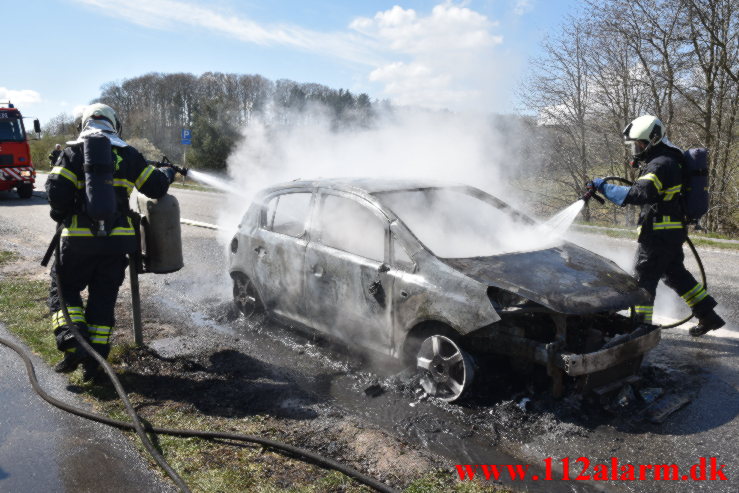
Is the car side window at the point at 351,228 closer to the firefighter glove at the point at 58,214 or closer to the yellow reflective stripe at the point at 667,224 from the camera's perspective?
the firefighter glove at the point at 58,214

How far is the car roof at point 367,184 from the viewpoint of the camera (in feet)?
15.3

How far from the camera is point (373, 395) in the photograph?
13.3 feet

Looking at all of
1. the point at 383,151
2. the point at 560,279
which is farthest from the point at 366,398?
the point at 383,151

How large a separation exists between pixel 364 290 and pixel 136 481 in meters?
2.01

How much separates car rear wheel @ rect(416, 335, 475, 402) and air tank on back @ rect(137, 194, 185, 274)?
7.85 feet

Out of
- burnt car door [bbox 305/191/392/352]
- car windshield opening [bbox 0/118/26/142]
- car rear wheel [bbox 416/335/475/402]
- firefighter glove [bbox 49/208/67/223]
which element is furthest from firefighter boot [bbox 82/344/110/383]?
car windshield opening [bbox 0/118/26/142]

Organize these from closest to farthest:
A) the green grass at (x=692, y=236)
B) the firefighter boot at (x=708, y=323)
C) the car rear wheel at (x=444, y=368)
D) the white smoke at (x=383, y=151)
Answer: the car rear wheel at (x=444, y=368) → the firefighter boot at (x=708, y=323) → the green grass at (x=692, y=236) → the white smoke at (x=383, y=151)

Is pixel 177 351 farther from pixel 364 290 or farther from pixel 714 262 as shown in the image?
pixel 714 262

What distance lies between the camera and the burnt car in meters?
3.61

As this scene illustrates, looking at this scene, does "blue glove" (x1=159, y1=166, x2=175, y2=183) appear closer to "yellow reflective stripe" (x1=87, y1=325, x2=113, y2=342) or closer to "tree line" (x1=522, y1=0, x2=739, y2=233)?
"yellow reflective stripe" (x1=87, y1=325, x2=113, y2=342)

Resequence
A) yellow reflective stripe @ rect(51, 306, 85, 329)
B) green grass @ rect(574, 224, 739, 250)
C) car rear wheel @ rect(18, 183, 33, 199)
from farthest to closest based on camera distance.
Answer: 1. car rear wheel @ rect(18, 183, 33, 199)
2. green grass @ rect(574, 224, 739, 250)
3. yellow reflective stripe @ rect(51, 306, 85, 329)

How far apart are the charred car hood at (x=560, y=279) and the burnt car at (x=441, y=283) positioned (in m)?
0.01

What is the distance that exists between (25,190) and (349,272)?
18044 mm

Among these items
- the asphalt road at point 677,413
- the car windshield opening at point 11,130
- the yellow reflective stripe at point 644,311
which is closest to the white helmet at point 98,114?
the asphalt road at point 677,413
